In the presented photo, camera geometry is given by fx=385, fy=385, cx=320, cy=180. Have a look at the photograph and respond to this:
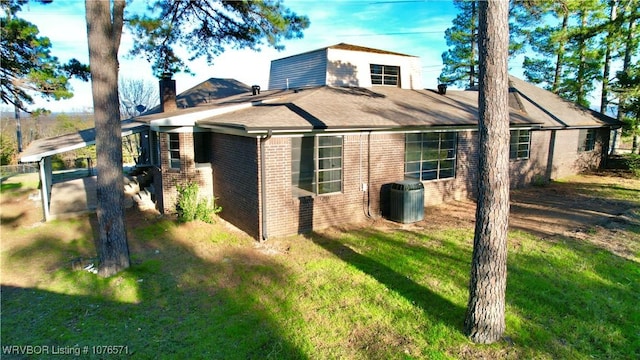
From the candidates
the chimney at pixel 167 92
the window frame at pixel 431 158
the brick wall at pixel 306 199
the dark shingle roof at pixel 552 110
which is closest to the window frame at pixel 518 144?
the dark shingle roof at pixel 552 110

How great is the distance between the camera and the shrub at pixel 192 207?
10.6 m

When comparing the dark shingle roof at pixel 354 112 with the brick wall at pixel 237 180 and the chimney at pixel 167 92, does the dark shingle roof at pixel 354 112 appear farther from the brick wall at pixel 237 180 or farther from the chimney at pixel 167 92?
the chimney at pixel 167 92

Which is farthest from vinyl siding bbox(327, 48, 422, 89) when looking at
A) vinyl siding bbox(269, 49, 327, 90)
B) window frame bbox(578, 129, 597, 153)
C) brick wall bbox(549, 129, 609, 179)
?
window frame bbox(578, 129, 597, 153)

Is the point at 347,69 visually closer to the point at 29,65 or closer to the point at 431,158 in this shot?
the point at 431,158

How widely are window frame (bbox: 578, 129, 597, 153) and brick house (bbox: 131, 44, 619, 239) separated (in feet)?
15.1

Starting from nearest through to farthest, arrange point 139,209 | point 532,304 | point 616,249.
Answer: point 532,304 < point 616,249 < point 139,209

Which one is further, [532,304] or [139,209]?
[139,209]

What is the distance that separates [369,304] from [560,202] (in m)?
10.4

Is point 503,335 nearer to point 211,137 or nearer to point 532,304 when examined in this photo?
point 532,304

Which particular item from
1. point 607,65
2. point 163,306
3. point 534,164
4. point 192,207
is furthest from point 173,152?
point 607,65

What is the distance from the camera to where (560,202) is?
13.2 m

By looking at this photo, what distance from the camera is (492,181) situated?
482 centimetres

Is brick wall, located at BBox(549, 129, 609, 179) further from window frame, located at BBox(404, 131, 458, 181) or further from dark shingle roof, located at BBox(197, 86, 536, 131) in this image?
window frame, located at BBox(404, 131, 458, 181)

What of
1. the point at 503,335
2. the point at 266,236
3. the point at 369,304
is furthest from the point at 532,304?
the point at 266,236
